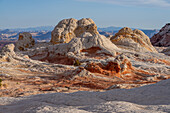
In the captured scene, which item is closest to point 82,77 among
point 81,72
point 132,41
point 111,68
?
point 81,72

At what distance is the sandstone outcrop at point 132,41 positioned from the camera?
32.5 meters

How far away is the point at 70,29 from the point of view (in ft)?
133

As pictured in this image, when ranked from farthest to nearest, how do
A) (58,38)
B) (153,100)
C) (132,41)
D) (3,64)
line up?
1. (58,38)
2. (132,41)
3. (3,64)
4. (153,100)

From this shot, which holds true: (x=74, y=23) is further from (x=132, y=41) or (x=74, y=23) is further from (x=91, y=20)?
(x=132, y=41)

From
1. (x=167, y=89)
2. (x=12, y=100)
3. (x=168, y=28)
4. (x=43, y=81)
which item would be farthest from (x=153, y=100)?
(x=168, y=28)

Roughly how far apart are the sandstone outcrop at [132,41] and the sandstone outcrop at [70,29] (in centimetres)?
607

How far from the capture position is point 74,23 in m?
41.7

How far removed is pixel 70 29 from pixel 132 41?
13.5 metres

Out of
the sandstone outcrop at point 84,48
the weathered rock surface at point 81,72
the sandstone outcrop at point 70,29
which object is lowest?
the weathered rock surface at point 81,72

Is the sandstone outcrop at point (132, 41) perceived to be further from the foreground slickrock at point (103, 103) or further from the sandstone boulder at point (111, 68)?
the foreground slickrock at point (103, 103)

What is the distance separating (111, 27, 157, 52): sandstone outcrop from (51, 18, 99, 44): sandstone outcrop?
6.07 metres

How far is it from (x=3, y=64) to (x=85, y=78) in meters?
9.14

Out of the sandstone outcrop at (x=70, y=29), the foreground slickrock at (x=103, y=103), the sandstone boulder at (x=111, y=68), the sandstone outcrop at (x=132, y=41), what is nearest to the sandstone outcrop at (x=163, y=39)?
the sandstone outcrop at (x=132, y=41)

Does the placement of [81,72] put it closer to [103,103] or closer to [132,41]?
[103,103]
